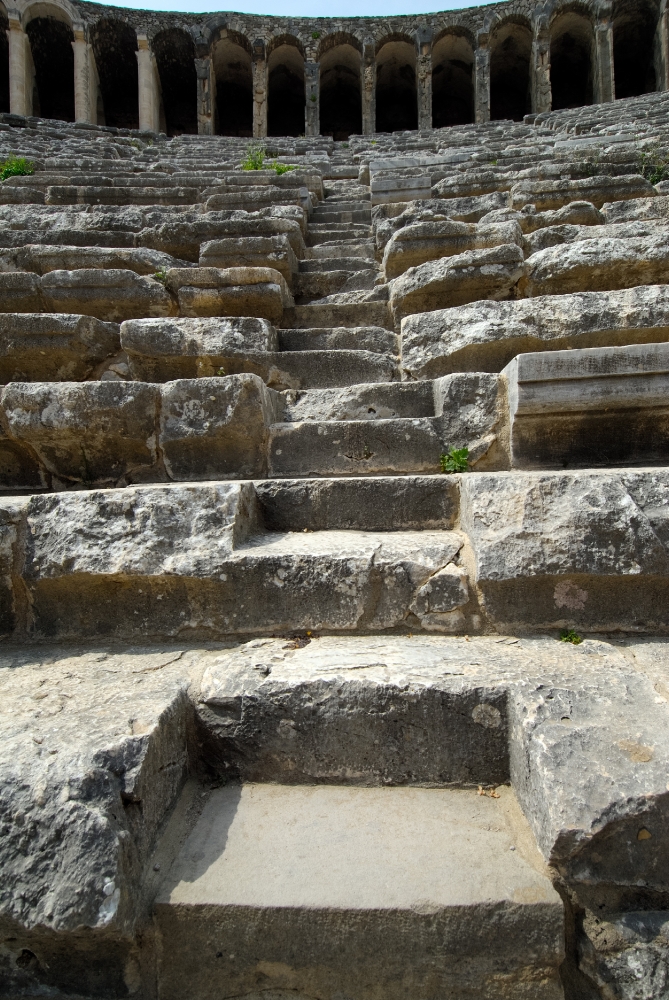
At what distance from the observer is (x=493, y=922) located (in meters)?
1.16

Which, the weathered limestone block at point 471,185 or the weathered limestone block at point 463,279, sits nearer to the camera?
the weathered limestone block at point 463,279

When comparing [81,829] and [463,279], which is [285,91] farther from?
[81,829]

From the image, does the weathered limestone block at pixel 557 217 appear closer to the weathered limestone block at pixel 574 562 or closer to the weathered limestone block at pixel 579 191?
the weathered limestone block at pixel 579 191

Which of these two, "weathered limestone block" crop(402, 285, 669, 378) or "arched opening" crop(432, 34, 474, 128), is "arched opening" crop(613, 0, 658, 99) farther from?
"weathered limestone block" crop(402, 285, 669, 378)

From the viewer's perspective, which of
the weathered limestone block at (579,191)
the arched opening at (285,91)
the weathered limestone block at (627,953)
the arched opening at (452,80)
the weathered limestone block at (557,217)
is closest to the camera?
the weathered limestone block at (627,953)

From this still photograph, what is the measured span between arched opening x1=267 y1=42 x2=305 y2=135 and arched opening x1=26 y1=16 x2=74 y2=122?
245 inches

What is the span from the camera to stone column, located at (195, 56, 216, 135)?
16.8 metres

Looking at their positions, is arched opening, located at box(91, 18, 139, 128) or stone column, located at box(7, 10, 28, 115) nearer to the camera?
stone column, located at box(7, 10, 28, 115)

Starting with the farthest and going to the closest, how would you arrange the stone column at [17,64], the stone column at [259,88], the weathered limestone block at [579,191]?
the stone column at [259,88] → the stone column at [17,64] → the weathered limestone block at [579,191]

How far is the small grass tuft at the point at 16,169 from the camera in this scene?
23.2 feet

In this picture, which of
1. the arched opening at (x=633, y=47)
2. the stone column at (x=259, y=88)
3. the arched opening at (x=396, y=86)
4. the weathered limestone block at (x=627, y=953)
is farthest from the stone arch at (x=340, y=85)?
the weathered limestone block at (x=627, y=953)

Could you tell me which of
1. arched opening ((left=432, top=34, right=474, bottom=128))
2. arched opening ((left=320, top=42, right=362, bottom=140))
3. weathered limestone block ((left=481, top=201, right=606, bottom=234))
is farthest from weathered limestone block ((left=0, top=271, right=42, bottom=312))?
arched opening ((left=432, top=34, right=474, bottom=128))

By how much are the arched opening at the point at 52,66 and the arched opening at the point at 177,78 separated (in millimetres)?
2633

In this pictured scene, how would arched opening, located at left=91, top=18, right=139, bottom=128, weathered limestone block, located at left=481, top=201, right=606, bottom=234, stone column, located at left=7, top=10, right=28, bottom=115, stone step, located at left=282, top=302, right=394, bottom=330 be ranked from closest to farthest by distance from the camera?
1. stone step, located at left=282, top=302, right=394, bottom=330
2. weathered limestone block, located at left=481, top=201, right=606, bottom=234
3. stone column, located at left=7, top=10, right=28, bottom=115
4. arched opening, located at left=91, top=18, right=139, bottom=128
